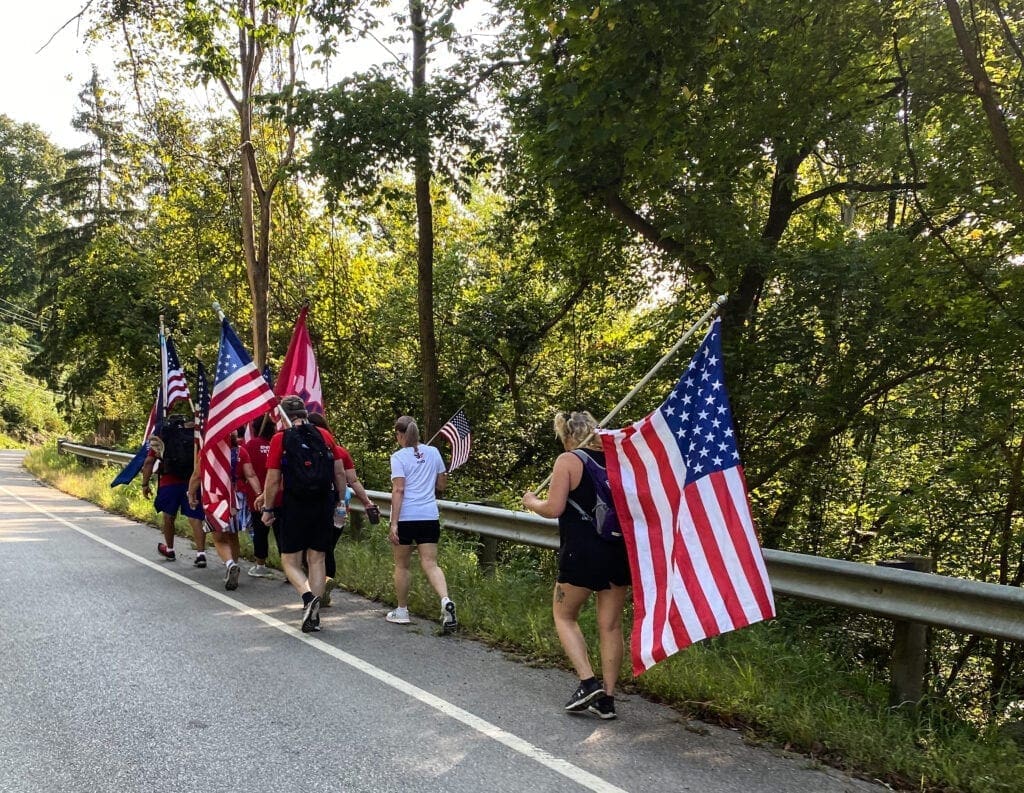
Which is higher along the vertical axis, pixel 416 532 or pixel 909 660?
pixel 416 532

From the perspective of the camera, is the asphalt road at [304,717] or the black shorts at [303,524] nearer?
the asphalt road at [304,717]

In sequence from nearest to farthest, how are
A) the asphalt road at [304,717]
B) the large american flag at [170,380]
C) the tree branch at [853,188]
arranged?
1. the asphalt road at [304,717]
2. the large american flag at [170,380]
3. the tree branch at [853,188]

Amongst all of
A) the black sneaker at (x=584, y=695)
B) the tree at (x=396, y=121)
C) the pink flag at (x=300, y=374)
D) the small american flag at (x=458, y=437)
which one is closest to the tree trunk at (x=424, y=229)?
Result: the tree at (x=396, y=121)

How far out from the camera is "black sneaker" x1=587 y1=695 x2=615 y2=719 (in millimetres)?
4723

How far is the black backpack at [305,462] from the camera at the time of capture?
267 inches

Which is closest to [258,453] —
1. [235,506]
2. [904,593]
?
[235,506]

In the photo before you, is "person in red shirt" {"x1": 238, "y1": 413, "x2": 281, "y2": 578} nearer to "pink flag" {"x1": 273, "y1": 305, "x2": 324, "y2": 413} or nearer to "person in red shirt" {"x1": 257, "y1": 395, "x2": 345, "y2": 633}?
"pink flag" {"x1": 273, "y1": 305, "x2": 324, "y2": 413}

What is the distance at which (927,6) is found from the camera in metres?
8.73

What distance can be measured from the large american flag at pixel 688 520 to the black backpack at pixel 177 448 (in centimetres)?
712

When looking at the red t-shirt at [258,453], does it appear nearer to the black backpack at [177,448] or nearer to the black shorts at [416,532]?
the black backpack at [177,448]

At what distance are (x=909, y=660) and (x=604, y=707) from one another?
1.77 metres

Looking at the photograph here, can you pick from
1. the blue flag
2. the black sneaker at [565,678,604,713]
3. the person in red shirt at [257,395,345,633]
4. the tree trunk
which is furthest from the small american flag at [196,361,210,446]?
the black sneaker at [565,678,604,713]

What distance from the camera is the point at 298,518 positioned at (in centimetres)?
689

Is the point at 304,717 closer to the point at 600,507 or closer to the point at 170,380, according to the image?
the point at 600,507
